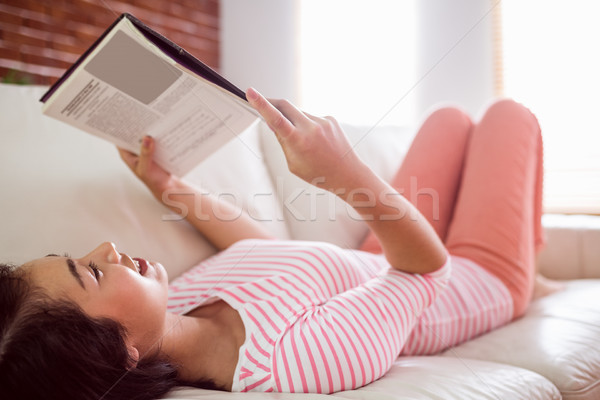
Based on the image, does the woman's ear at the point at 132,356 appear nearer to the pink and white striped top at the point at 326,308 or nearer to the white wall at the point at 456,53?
the pink and white striped top at the point at 326,308

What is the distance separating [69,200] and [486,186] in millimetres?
893

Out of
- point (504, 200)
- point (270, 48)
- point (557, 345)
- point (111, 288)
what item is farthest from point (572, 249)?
point (270, 48)

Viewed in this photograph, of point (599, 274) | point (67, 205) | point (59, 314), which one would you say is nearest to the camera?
point (59, 314)

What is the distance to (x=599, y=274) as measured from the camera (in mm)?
1358

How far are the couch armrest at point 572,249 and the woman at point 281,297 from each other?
302 millimetres

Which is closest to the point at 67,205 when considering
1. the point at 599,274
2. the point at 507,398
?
the point at 507,398

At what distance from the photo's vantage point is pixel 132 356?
65 cm

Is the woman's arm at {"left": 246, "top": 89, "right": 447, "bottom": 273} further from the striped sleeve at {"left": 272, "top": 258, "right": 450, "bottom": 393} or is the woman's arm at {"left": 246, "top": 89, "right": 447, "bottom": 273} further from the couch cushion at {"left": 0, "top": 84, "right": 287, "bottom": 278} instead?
the couch cushion at {"left": 0, "top": 84, "right": 287, "bottom": 278}

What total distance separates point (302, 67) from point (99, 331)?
2.76 meters

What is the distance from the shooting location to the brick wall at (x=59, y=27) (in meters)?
2.53

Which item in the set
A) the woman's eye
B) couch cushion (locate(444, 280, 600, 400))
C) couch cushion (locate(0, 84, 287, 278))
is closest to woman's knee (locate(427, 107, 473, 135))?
couch cushion (locate(444, 280, 600, 400))

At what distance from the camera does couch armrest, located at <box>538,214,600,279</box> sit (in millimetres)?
1357

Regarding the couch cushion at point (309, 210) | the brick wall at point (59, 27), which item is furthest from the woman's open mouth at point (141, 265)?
the brick wall at point (59, 27)

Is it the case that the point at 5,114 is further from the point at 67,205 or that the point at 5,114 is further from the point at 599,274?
the point at 599,274
